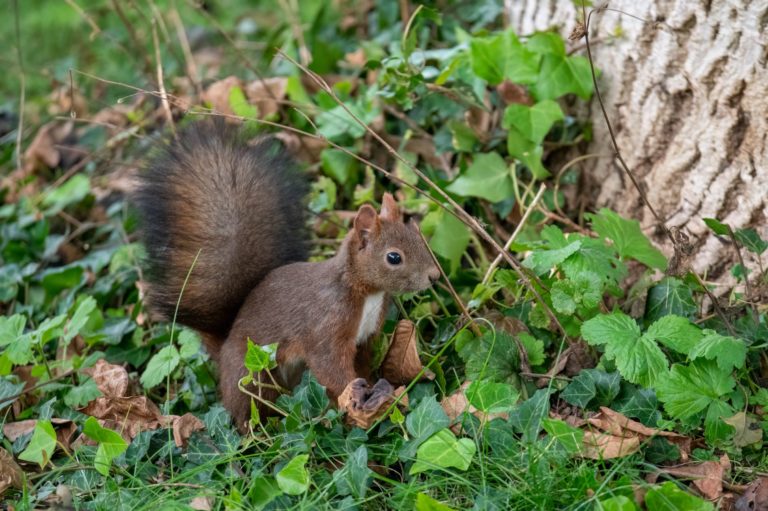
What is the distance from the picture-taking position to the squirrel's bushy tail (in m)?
2.81

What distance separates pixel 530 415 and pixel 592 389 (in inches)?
8.3

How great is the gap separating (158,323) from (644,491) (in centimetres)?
182

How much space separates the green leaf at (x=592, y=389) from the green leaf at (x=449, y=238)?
80 centimetres

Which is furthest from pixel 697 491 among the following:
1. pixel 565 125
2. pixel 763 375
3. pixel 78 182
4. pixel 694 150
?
pixel 78 182

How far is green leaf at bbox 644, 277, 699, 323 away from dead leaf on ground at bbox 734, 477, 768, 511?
578mm

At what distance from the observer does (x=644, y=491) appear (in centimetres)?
211

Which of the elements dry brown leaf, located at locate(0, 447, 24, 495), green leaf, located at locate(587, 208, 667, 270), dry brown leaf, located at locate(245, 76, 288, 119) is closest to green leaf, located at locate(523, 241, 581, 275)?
green leaf, located at locate(587, 208, 667, 270)

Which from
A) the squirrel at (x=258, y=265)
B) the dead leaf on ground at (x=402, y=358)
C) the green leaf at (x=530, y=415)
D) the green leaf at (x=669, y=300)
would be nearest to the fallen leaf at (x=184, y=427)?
the squirrel at (x=258, y=265)

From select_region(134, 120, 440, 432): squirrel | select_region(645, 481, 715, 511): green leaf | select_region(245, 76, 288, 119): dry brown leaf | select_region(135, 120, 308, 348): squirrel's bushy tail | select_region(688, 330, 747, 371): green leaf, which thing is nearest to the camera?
select_region(645, 481, 715, 511): green leaf

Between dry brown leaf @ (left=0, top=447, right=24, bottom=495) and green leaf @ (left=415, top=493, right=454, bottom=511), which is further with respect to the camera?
dry brown leaf @ (left=0, top=447, right=24, bottom=495)

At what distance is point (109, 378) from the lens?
9.45ft

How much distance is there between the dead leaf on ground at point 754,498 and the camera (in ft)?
7.02

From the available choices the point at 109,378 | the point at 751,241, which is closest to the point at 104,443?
the point at 109,378

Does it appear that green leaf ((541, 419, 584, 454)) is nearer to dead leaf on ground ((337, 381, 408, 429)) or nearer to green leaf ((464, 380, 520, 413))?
green leaf ((464, 380, 520, 413))
